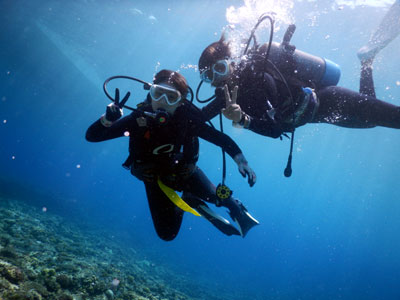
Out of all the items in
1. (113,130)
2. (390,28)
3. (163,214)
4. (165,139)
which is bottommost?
(163,214)

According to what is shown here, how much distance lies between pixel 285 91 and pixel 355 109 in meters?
1.34

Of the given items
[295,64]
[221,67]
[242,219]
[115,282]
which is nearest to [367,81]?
[295,64]

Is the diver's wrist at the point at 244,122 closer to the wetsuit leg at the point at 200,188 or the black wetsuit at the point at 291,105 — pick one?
the black wetsuit at the point at 291,105

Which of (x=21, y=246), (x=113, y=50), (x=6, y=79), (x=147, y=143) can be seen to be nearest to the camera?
(x=147, y=143)

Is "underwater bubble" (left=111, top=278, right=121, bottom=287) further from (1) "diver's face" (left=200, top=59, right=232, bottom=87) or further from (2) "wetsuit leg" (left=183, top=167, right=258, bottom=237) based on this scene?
(1) "diver's face" (left=200, top=59, right=232, bottom=87)

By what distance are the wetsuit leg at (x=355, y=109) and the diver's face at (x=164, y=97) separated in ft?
8.89

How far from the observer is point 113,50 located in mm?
24109

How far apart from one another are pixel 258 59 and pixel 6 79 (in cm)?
5967

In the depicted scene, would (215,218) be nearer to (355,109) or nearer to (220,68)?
(220,68)

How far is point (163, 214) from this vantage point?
3934mm

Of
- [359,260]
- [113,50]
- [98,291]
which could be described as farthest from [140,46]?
[359,260]

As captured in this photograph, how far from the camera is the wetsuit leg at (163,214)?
3900 millimetres

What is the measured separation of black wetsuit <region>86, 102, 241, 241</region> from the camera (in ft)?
11.3

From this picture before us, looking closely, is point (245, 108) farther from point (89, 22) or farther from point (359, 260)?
point (359, 260)
